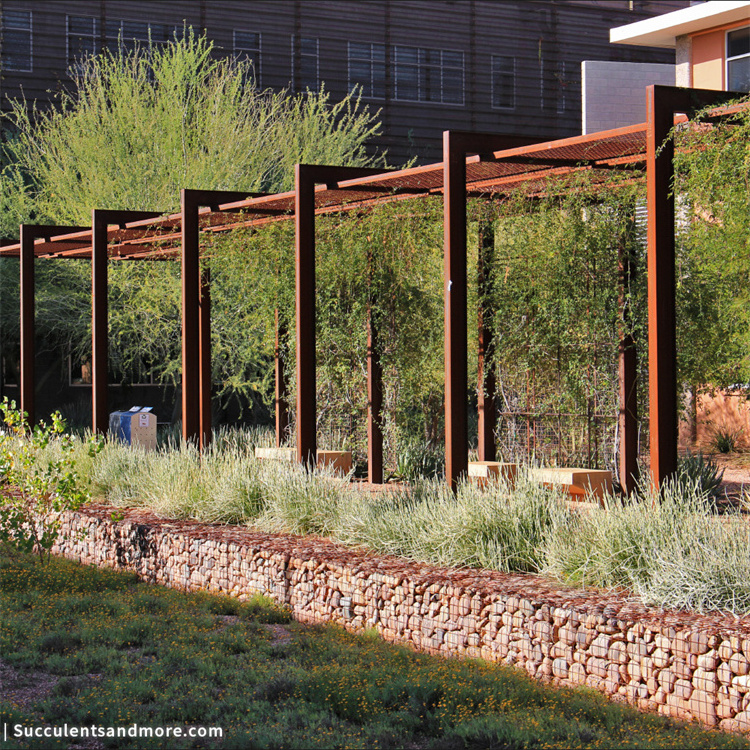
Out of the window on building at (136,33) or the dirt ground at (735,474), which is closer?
the dirt ground at (735,474)

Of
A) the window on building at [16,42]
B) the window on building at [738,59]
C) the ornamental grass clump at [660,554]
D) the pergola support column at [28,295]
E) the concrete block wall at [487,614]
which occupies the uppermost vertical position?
the window on building at [16,42]

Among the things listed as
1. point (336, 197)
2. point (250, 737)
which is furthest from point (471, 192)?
point (250, 737)

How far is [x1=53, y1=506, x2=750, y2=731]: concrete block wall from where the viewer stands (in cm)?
524

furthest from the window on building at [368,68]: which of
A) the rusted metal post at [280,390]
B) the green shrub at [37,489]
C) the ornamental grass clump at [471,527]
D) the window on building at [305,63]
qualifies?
the ornamental grass clump at [471,527]

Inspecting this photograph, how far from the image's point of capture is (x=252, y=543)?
7.96 metres

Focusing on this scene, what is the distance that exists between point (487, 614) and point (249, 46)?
1970cm

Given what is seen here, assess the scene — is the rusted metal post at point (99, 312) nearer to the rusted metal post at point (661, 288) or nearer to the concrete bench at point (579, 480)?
the concrete bench at point (579, 480)

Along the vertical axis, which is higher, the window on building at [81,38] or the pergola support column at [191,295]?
the window on building at [81,38]

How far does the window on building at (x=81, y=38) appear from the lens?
864 inches

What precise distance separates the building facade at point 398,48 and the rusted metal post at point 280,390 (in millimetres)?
10499

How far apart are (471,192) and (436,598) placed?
5.33m

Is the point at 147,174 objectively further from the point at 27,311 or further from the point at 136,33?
the point at 136,33

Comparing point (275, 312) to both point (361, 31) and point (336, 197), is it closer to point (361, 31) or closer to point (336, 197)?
point (336, 197)

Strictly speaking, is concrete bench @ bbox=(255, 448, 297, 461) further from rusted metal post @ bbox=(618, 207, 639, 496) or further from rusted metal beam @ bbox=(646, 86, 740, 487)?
rusted metal beam @ bbox=(646, 86, 740, 487)
